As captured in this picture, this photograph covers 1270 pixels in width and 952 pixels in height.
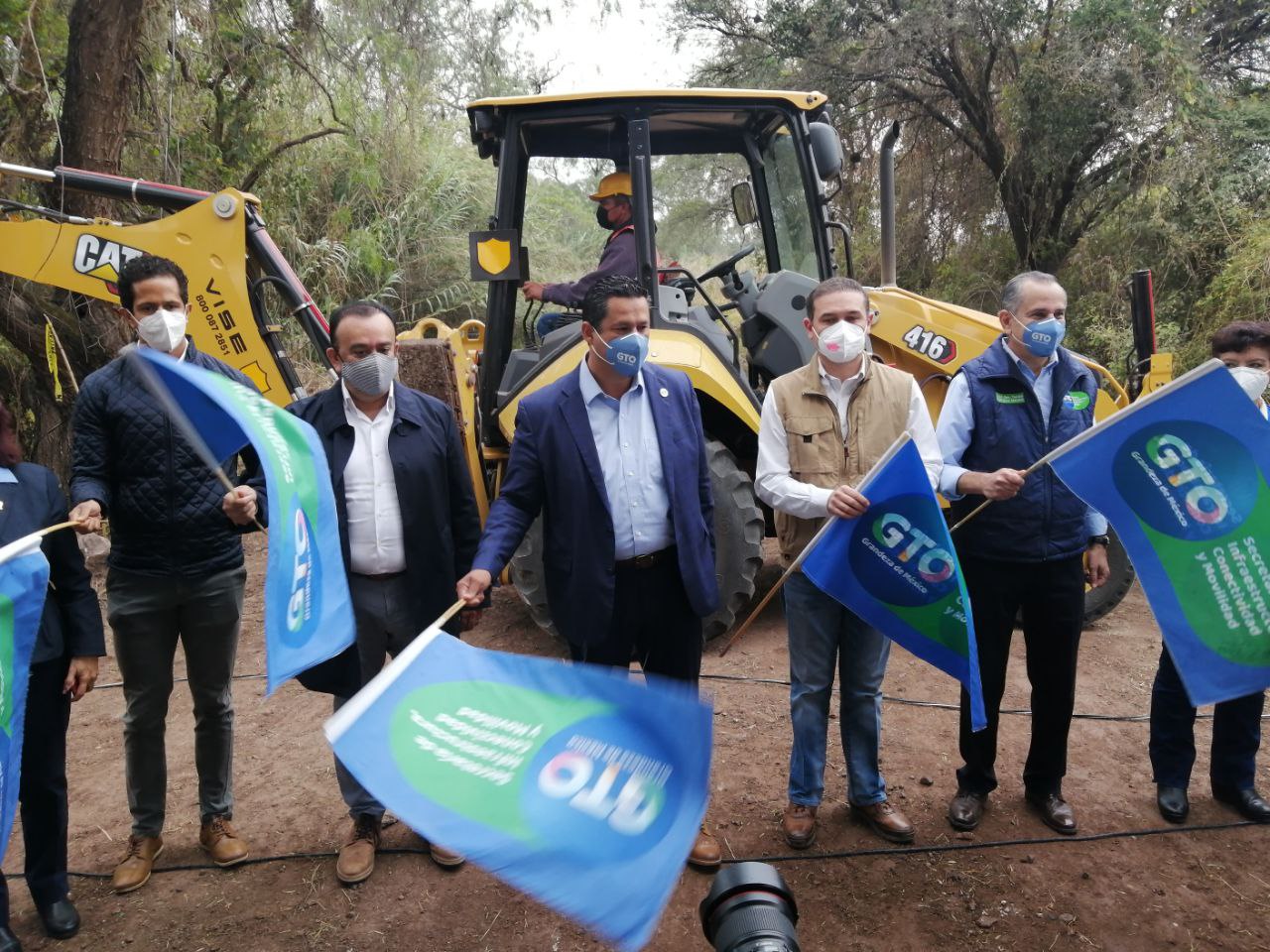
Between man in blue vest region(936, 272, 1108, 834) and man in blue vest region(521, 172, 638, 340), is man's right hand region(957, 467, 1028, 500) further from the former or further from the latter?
man in blue vest region(521, 172, 638, 340)

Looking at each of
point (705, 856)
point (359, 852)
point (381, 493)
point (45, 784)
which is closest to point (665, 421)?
point (381, 493)

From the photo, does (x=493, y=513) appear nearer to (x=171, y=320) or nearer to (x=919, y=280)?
(x=171, y=320)

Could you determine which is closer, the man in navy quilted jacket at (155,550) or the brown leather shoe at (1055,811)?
the man in navy quilted jacket at (155,550)

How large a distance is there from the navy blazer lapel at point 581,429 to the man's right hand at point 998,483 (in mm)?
1127

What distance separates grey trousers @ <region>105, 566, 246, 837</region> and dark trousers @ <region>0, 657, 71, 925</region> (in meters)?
0.20

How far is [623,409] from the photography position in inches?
112

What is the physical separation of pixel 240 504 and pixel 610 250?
8.21ft

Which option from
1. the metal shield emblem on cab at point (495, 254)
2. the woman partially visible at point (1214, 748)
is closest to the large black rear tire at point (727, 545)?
Answer: the metal shield emblem on cab at point (495, 254)

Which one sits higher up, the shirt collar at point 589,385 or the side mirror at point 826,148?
the side mirror at point 826,148

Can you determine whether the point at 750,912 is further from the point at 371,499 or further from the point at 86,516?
the point at 86,516

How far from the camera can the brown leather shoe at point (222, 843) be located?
3066 mm

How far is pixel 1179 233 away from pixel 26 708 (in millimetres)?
9486

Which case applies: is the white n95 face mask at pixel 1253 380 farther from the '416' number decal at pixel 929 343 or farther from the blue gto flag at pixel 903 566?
the '416' number decal at pixel 929 343

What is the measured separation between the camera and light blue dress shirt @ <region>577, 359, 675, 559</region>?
9.21ft
